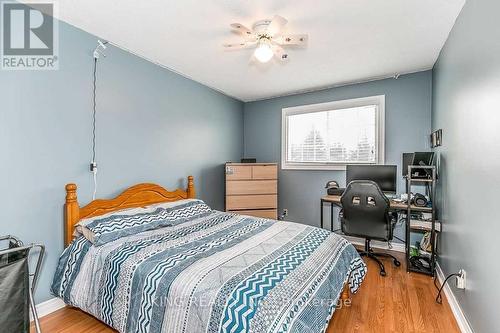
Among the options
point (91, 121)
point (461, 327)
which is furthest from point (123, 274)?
point (461, 327)

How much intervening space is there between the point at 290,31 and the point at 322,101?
189 cm

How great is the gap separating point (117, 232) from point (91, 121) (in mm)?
1083

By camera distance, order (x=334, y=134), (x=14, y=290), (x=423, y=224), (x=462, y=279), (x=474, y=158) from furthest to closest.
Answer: (x=334, y=134) < (x=423, y=224) < (x=462, y=279) < (x=474, y=158) < (x=14, y=290)

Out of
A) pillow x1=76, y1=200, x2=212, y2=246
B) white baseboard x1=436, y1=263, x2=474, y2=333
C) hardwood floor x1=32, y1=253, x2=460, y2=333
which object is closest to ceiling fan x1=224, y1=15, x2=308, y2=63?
pillow x1=76, y1=200, x2=212, y2=246

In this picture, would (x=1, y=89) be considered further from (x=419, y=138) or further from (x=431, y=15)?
(x=419, y=138)

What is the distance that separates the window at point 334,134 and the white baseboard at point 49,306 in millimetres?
3351

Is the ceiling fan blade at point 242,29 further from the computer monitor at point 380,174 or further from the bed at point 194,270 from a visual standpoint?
the computer monitor at point 380,174

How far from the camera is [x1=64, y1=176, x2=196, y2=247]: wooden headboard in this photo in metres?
2.05

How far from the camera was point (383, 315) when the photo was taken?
1980 mm

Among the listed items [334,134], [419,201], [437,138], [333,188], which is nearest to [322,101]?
[334,134]

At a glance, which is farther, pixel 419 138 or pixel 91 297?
pixel 419 138

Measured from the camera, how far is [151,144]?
9.34ft

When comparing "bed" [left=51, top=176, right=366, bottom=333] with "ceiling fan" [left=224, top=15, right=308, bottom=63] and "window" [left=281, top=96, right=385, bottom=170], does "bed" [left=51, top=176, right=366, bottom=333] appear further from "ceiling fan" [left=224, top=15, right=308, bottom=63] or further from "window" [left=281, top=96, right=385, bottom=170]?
"window" [left=281, top=96, right=385, bottom=170]

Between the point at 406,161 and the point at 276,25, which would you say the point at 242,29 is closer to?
the point at 276,25
